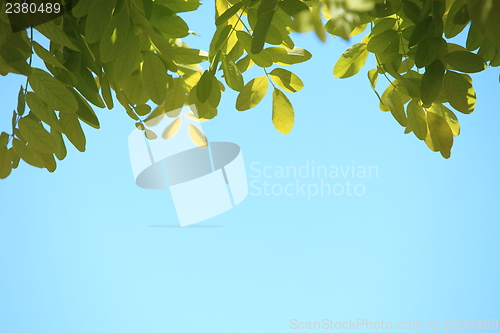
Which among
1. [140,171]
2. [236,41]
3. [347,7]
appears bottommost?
A: [347,7]

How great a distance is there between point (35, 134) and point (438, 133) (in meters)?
0.35

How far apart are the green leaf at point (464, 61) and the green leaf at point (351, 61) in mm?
129

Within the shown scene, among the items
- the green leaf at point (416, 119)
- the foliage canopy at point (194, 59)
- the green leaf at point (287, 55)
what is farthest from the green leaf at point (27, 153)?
the green leaf at point (416, 119)

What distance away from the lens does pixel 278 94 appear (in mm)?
457

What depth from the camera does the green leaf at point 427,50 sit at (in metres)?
0.31

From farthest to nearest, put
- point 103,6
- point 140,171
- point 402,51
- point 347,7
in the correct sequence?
point 140,171, point 402,51, point 103,6, point 347,7

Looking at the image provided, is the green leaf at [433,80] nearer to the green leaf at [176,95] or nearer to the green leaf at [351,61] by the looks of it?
the green leaf at [351,61]

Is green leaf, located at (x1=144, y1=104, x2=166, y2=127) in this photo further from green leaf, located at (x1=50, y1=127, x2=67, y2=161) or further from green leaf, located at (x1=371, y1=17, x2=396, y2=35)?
green leaf, located at (x1=371, y1=17, x2=396, y2=35)

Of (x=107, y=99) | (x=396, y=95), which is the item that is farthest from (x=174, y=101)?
(x=396, y=95)

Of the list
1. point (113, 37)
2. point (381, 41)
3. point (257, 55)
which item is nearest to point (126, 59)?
point (113, 37)

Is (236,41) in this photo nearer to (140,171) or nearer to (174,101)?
(174,101)

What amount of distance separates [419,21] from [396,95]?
3.9 inches

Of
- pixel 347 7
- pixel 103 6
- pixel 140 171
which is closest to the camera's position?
pixel 347 7

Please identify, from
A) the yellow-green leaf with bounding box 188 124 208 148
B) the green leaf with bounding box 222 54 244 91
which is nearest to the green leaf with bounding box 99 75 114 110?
the green leaf with bounding box 222 54 244 91
